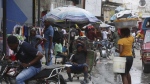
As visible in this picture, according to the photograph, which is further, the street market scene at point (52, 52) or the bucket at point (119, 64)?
the bucket at point (119, 64)

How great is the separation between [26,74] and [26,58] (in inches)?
12.1

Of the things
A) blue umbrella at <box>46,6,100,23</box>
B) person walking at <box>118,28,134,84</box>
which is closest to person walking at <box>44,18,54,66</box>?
blue umbrella at <box>46,6,100,23</box>

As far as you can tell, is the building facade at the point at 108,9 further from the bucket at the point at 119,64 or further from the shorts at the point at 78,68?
the bucket at the point at 119,64

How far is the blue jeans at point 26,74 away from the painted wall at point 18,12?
547 cm

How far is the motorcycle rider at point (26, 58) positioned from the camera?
720cm

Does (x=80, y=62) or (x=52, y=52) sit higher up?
(x=80, y=62)

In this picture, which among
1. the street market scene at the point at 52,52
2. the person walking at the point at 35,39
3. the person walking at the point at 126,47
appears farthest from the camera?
the person walking at the point at 35,39

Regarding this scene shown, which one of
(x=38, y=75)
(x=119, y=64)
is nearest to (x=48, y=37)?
(x=119, y=64)

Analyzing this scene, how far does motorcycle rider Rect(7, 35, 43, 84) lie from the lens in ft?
23.6

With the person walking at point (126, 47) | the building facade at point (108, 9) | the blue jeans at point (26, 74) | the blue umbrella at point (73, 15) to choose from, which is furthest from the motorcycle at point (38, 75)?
the building facade at point (108, 9)

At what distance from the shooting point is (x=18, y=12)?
42.3ft

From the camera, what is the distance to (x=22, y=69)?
24.9 feet

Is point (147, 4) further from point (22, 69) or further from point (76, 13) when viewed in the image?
point (22, 69)

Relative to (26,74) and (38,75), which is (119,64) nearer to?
(38,75)
